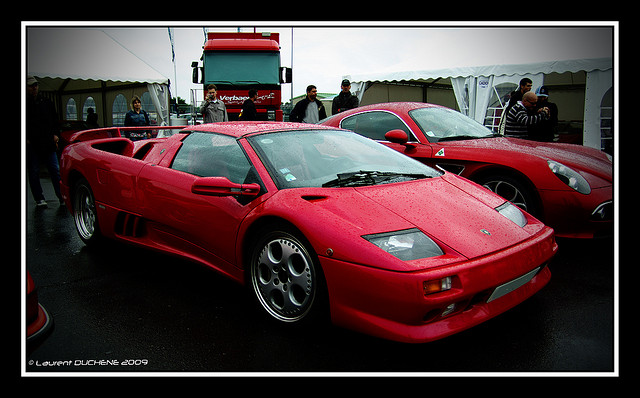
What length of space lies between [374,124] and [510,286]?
3.05m

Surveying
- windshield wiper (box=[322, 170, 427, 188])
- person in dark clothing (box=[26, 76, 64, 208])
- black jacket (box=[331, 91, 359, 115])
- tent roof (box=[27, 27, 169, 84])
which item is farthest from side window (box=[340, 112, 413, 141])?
tent roof (box=[27, 27, 169, 84])

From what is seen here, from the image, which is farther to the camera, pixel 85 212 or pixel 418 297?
pixel 85 212

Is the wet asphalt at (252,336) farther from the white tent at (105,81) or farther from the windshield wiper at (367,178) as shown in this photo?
the white tent at (105,81)

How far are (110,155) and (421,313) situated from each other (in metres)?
2.98

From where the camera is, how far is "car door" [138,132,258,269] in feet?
8.86

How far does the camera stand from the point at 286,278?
7.90 feet

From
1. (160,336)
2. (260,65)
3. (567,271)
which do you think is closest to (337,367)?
(160,336)

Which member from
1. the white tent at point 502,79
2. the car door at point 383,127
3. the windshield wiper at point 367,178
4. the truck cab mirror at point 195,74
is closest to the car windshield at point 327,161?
the windshield wiper at point 367,178

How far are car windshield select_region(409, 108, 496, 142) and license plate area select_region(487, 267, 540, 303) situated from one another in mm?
2381

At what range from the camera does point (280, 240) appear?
2400 mm

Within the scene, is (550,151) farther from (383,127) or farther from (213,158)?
(213,158)

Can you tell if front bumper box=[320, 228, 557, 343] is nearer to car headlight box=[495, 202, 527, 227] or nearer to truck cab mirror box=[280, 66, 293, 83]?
car headlight box=[495, 202, 527, 227]

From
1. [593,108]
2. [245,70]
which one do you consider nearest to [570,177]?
[593,108]

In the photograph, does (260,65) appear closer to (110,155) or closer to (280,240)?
(110,155)
